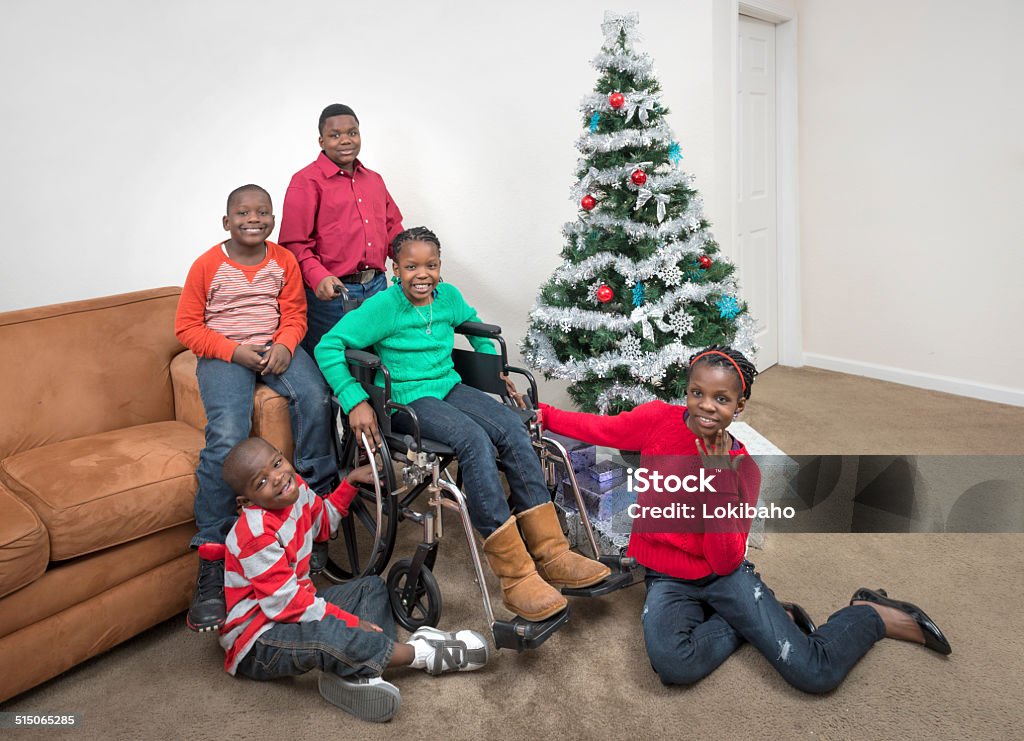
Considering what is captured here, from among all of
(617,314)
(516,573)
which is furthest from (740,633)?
(617,314)

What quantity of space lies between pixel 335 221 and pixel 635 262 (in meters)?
1.10

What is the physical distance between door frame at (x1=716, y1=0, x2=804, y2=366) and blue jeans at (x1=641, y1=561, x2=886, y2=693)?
2556 mm

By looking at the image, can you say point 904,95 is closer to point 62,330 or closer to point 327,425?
point 327,425

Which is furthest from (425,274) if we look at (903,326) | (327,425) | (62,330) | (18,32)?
(903,326)

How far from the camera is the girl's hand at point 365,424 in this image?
2338mm

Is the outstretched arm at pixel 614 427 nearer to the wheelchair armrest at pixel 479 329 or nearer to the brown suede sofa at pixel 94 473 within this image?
the wheelchair armrest at pixel 479 329

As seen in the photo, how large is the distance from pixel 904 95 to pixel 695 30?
1.17 m

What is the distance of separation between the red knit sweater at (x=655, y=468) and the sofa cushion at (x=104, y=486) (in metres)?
1.14

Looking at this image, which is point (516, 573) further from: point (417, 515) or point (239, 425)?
point (239, 425)

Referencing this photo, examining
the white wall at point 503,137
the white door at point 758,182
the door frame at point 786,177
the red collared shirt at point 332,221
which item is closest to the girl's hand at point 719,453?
the red collared shirt at point 332,221

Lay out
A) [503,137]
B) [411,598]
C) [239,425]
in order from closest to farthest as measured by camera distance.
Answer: [411,598] → [239,425] → [503,137]

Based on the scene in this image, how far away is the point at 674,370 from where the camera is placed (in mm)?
3100

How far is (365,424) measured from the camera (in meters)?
2.34

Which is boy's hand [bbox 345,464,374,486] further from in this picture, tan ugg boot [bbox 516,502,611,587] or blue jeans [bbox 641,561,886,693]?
blue jeans [bbox 641,561,886,693]
